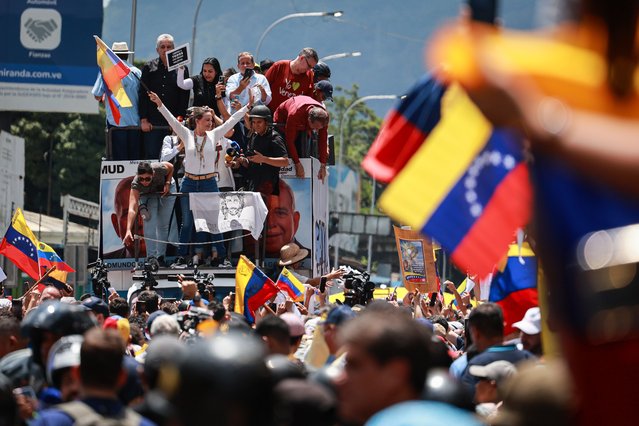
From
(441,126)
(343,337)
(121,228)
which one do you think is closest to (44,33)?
(121,228)

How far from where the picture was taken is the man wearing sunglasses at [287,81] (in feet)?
60.7

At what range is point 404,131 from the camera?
6883mm

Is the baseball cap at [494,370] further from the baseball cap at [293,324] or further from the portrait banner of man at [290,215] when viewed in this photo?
the portrait banner of man at [290,215]

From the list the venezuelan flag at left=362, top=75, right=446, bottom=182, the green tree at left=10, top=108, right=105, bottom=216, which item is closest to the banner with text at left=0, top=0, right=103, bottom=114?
the green tree at left=10, top=108, right=105, bottom=216

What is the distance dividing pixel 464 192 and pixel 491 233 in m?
0.32

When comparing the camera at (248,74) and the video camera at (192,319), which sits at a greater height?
the camera at (248,74)

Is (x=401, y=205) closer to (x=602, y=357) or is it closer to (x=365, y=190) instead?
(x=602, y=357)

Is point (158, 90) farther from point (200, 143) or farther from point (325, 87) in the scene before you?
point (325, 87)

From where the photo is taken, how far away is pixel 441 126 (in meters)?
6.32

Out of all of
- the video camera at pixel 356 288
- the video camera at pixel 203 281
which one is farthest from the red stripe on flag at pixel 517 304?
the video camera at pixel 203 281

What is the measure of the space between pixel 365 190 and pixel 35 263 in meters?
103

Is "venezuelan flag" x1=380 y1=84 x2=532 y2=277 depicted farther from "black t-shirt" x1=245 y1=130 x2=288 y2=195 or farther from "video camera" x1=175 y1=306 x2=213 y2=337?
"black t-shirt" x1=245 y1=130 x2=288 y2=195

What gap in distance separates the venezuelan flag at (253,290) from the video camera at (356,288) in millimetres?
786

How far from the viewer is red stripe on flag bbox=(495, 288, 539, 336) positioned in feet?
29.1
